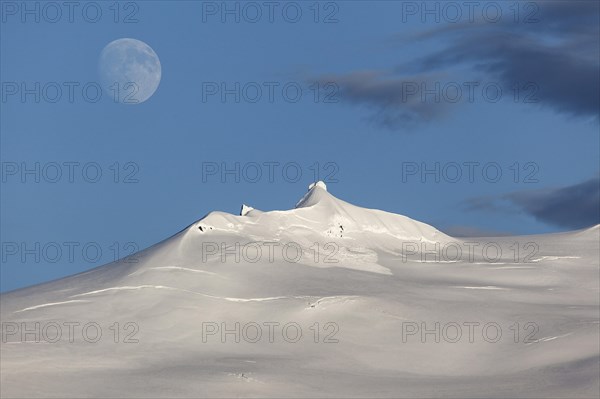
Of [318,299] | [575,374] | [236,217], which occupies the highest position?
[236,217]

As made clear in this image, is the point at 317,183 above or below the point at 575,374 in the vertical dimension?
above

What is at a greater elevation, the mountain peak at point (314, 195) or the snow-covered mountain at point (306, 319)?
the mountain peak at point (314, 195)

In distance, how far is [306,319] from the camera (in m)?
46.1

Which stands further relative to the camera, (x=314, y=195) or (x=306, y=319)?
(x=314, y=195)

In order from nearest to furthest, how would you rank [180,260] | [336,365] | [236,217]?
[336,365] → [180,260] → [236,217]

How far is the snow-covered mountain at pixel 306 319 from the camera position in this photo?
126 feet

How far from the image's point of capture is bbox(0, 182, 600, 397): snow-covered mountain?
3838 cm

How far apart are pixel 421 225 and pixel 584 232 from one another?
9.33 m

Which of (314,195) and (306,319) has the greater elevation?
(314,195)

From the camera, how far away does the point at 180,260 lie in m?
51.3

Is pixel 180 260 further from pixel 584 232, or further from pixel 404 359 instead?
pixel 584 232

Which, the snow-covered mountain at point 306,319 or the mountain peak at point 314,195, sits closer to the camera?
the snow-covered mountain at point 306,319

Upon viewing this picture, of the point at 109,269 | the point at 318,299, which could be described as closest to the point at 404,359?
the point at 318,299

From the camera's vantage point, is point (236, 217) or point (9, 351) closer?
point (9, 351)
